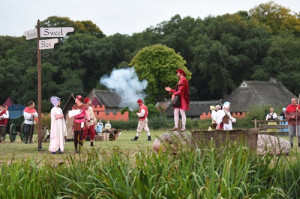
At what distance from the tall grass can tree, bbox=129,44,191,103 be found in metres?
60.9

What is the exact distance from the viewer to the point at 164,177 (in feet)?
19.4

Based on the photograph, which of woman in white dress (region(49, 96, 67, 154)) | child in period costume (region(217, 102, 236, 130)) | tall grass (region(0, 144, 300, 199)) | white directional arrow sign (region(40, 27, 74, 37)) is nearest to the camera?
tall grass (region(0, 144, 300, 199))

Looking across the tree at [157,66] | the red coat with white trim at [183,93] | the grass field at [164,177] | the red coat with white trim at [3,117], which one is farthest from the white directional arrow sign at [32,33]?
the tree at [157,66]

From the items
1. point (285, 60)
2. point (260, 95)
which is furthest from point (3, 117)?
point (285, 60)

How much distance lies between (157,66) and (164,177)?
63248 mm

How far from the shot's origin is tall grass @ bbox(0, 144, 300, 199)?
574 centimetres

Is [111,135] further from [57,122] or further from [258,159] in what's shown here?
[258,159]

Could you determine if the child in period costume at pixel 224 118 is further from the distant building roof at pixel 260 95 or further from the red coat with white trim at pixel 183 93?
the distant building roof at pixel 260 95

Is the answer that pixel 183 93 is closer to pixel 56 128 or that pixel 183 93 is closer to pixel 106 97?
pixel 56 128

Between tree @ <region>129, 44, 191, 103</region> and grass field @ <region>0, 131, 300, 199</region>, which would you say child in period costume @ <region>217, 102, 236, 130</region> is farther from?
tree @ <region>129, 44, 191, 103</region>

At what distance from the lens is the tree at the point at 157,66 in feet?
224

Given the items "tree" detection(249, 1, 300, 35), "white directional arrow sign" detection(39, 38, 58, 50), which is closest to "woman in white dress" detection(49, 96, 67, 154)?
"white directional arrow sign" detection(39, 38, 58, 50)

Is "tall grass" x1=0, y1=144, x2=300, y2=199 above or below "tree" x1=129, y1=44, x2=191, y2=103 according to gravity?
below

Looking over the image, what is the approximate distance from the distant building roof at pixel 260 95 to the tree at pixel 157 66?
22.9 feet
